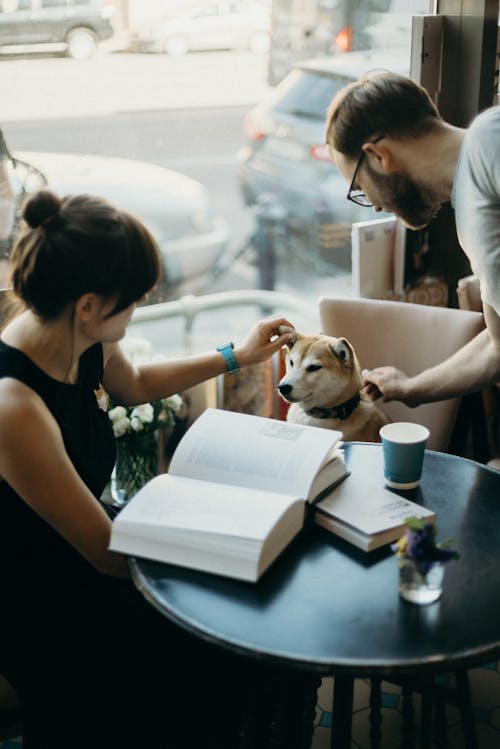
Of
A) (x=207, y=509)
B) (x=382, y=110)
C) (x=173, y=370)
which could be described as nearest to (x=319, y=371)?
(x=173, y=370)

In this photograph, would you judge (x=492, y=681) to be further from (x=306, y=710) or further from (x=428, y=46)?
(x=428, y=46)

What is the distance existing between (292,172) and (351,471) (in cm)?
159

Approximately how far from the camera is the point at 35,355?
1.46 meters

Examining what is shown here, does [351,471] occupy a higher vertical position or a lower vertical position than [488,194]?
lower

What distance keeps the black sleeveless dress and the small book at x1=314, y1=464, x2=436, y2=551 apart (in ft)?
1.01

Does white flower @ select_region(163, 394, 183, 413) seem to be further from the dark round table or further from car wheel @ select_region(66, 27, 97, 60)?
the dark round table

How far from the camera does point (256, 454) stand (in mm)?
1538

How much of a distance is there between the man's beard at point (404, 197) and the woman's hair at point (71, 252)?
601mm

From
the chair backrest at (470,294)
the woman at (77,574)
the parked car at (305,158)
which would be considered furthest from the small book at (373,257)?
the woman at (77,574)

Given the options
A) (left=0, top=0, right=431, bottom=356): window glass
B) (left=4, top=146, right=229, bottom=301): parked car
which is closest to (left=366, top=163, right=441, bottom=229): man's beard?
(left=4, top=146, right=229, bottom=301): parked car

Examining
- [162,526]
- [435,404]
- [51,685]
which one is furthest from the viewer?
[435,404]

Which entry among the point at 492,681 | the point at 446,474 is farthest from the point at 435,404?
the point at 492,681

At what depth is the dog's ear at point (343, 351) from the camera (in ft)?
6.71

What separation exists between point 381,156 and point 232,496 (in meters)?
0.79
